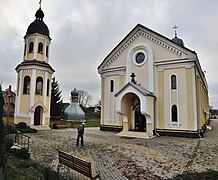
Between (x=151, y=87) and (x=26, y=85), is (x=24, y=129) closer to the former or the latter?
(x=26, y=85)

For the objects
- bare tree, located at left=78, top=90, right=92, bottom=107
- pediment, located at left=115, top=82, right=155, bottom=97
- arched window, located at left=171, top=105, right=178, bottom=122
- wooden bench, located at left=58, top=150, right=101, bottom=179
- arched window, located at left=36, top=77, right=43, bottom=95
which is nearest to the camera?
wooden bench, located at left=58, top=150, right=101, bottom=179

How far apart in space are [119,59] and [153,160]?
14455mm

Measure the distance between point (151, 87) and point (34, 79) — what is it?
1294cm

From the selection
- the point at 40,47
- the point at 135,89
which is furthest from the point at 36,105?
the point at 135,89

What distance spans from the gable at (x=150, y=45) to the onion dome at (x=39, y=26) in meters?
8.44

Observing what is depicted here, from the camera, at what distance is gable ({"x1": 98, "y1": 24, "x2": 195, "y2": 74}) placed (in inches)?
707

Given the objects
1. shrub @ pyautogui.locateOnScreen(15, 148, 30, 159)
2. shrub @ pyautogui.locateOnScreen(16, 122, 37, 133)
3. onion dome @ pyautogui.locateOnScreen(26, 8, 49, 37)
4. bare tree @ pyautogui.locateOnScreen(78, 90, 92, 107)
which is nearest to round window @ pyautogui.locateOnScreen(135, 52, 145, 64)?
onion dome @ pyautogui.locateOnScreen(26, 8, 49, 37)

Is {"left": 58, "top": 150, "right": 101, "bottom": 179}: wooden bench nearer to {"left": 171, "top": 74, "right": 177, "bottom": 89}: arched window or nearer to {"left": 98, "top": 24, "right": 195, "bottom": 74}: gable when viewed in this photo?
{"left": 171, "top": 74, "right": 177, "bottom": 89}: arched window

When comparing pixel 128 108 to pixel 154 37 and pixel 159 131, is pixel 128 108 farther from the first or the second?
pixel 154 37

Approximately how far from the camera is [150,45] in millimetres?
19516

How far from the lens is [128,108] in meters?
19.5

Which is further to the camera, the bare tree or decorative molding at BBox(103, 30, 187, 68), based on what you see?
the bare tree

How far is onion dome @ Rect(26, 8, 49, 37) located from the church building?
8.68m

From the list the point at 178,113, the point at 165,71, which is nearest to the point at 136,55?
Result: the point at 165,71
